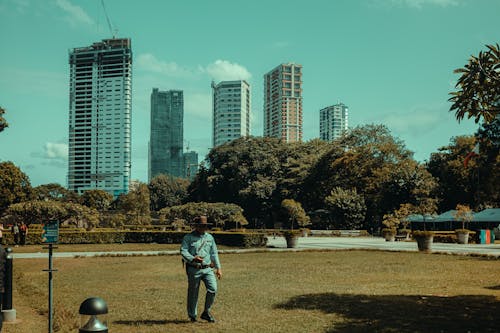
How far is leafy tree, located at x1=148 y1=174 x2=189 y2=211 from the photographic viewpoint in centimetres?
10475

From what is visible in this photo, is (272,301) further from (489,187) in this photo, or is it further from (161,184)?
(161,184)

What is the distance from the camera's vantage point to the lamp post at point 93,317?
12.6 ft

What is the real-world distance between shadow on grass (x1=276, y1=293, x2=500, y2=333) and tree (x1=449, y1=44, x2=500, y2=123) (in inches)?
127

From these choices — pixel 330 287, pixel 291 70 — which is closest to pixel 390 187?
pixel 330 287

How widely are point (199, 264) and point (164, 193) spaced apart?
9911 centimetres

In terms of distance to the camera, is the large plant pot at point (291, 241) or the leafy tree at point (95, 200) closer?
the large plant pot at point (291, 241)

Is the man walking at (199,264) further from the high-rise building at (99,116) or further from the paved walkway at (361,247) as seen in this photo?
the high-rise building at (99,116)

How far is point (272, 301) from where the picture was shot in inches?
389

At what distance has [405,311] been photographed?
8.67 m

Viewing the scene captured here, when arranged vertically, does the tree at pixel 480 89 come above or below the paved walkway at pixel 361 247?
above

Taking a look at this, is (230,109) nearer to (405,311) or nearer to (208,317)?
(405,311)

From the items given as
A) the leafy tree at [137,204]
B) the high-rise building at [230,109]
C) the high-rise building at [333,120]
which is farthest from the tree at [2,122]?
the high-rise building at [333,120]

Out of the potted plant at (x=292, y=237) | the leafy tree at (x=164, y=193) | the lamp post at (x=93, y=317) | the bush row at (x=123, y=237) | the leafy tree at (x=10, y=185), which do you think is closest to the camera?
the lamp post at (x=93, y=317)

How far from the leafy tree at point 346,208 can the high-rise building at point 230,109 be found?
10804 cm
